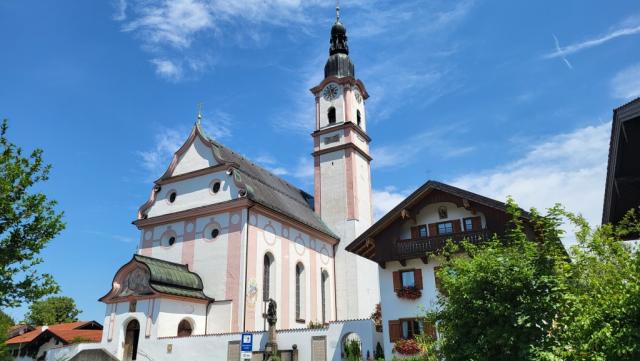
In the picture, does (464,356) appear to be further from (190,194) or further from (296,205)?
(296,205)

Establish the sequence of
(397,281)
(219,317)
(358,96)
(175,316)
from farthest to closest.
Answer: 1. (358,96)
2. (219,317)
3. (175,316)
4. (397,281)

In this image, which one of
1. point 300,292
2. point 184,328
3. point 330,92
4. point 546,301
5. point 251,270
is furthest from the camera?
point 330,92

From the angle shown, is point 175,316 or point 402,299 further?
point 175,316

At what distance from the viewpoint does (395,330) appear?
64.3 ft

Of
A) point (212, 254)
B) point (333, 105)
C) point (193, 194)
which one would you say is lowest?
point (212, 254)

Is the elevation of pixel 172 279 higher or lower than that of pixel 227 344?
higher

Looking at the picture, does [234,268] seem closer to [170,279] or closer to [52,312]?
[170,279]

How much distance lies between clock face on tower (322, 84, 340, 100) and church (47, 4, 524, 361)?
1.44 ft

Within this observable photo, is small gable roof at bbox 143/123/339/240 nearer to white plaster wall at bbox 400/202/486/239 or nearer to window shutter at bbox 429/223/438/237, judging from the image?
white plaster wall at bbox 400/202/486/239

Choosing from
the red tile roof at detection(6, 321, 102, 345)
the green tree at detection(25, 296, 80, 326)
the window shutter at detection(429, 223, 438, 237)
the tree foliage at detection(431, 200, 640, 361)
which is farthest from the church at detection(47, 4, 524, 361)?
the green tree at detection(25, 296, 80, 326)

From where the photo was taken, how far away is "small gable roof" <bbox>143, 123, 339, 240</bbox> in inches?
1194

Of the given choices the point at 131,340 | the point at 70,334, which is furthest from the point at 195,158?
the point at 70,334

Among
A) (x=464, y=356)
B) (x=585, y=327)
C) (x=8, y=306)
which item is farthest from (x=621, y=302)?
(x=8, y=306)

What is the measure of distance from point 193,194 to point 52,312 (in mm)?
38209
